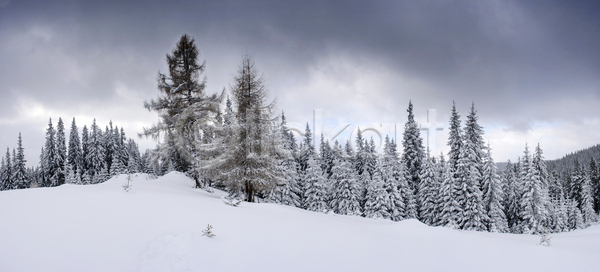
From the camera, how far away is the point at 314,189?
1283 inches

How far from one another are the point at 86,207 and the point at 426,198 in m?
31.8

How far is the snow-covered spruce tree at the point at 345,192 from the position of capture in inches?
1211

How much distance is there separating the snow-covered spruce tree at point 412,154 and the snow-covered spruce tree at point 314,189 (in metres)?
11.2

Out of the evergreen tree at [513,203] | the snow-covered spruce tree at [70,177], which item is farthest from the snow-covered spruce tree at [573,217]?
the snow-covered spruce tree at [70,177]

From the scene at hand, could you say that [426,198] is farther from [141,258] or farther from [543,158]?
[141,258]

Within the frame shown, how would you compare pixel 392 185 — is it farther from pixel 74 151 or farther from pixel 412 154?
pixel 74 151

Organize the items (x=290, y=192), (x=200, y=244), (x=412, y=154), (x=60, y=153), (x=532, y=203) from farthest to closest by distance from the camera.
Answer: (x=60, y=153)
(x=412, y=154)
(x=290, y=192)
(x=532, y=203)
(x=200, y=244)

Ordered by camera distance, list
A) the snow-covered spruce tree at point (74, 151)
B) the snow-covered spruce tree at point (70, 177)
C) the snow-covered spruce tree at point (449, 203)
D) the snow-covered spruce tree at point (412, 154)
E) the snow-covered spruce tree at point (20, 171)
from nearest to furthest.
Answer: the snow-covered spruce tree at point (449, 203) < the snow-covered spruce tree at point (412, 154) < the snow-covered spruce tree at point (70, 177) < the snow-covered spruce tree at point (20, 171) < the snow-covered spruce tree at point (74, 151)

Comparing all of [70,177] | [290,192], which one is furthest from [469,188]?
[70,177]

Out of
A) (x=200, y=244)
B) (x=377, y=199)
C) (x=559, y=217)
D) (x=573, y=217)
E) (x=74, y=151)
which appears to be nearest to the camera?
(x=200, y=244)

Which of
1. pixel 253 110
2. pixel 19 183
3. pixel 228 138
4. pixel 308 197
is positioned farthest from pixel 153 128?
pixel 19 183

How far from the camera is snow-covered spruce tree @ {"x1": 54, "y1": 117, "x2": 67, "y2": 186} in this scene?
52.4 metres

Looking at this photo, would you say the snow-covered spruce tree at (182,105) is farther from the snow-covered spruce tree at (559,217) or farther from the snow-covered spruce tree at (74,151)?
the snow-covered spruce tree at (74,151)

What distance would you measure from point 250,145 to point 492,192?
2690 cm
